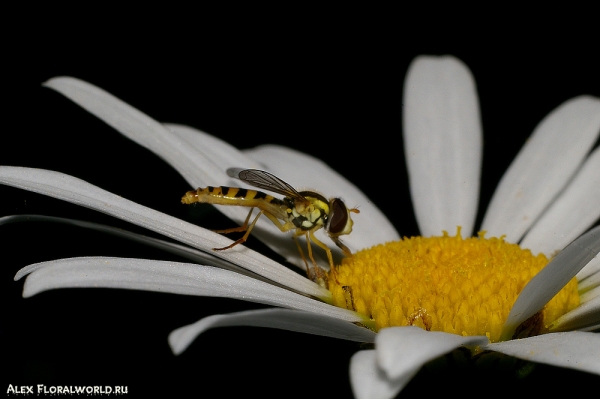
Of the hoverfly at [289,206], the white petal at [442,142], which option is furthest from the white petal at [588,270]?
the hoverfly at [289,206]

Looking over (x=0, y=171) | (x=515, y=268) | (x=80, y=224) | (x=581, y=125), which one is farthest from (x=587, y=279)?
(x=0, y=171)

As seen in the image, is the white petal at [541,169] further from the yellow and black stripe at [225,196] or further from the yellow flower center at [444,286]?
the yellow and black stripe at [225,196]

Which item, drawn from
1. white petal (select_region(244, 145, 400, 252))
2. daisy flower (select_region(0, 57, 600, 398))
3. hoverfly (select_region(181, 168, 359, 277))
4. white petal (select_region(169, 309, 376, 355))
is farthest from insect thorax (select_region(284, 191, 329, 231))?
white petal (select_region(169, 309, 376, 355))

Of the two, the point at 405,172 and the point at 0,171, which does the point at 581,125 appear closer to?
the point at 405,172

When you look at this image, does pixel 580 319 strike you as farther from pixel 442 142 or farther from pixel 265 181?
pixel 442 142

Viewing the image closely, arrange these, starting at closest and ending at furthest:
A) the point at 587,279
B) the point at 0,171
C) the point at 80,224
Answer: the point at 0,171, the point at 80,224, the point at 587,279

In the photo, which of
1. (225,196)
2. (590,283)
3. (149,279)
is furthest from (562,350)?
(225,196)
